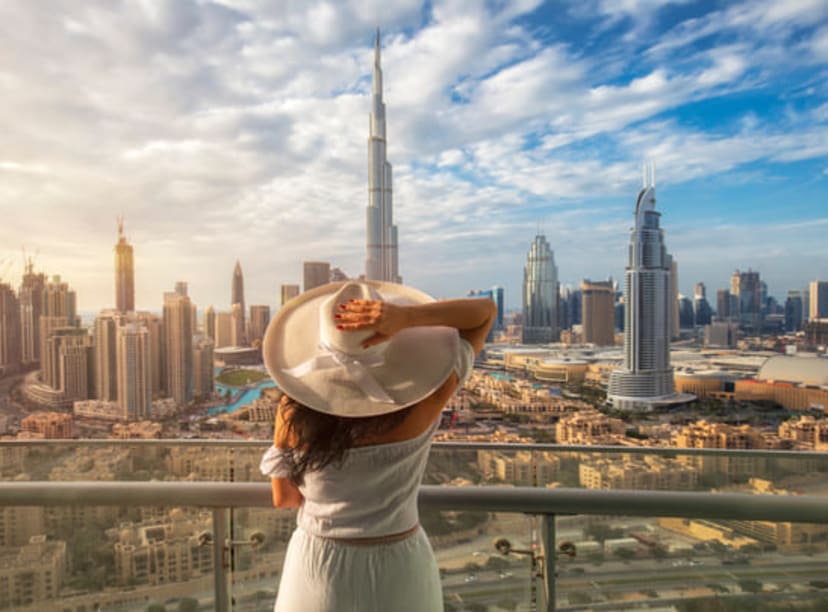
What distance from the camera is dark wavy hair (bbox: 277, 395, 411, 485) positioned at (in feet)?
3.20

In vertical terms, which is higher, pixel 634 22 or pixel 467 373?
pixel 634 22

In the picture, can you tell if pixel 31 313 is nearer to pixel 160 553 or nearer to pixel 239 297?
pixel 239 297

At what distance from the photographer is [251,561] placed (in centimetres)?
148

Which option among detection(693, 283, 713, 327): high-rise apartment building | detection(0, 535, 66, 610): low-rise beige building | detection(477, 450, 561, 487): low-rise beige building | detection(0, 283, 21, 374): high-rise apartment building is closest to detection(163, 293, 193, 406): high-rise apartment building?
detection(0, 283, 21, 374): high-rise apartment building

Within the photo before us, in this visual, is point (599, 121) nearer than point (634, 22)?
No

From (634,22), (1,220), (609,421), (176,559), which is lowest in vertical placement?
(609,421)

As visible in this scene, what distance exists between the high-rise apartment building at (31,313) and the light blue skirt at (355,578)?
431 inches

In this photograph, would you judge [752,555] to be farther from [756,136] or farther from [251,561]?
[756,136]

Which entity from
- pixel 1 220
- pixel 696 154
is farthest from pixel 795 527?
pixel 696 154

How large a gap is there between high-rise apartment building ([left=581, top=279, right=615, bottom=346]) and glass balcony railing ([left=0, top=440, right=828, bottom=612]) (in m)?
16.4

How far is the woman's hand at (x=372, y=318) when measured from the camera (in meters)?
0.89

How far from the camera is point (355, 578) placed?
101 cm

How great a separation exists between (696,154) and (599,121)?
6157 mm

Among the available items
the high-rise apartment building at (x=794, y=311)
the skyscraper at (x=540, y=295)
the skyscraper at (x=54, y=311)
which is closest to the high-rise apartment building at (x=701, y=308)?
the high-rise apartment building at (x=794, y=311)
